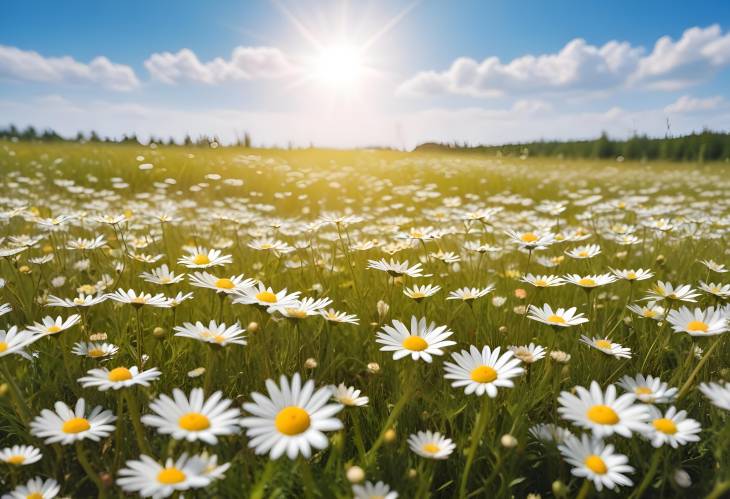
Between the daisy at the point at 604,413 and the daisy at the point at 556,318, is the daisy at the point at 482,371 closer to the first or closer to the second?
the daisy at the point at 604,413

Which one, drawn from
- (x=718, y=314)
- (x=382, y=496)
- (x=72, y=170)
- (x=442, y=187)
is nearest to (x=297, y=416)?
(x=382, y=496)

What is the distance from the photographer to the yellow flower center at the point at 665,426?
1.17 metres

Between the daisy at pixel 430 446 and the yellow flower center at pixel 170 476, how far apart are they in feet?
1.77

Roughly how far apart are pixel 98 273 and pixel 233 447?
194cm

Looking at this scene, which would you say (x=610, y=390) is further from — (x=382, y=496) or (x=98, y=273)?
(x=98, y=273)

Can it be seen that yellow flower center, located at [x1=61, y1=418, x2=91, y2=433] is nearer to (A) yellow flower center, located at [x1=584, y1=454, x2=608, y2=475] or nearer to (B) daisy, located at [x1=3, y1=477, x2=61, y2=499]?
(B) daisy, located at [x1=3, y1=477, x2=61, y2=499]

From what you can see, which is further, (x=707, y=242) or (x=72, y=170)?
(x=72, y=170)

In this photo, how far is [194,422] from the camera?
1.04 metres

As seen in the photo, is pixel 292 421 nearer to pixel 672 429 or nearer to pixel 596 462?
pixel 596 462

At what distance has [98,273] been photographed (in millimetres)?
2801

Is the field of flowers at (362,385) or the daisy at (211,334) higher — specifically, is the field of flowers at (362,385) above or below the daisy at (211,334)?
below

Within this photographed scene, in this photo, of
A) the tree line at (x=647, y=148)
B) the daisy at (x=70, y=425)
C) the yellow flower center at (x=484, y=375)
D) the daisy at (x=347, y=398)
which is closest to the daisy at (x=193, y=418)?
the daisy at (x=70, y=425)

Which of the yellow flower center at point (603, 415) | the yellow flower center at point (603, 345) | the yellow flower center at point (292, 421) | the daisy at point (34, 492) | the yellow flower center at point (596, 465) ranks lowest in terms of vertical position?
the daisy at point (34, 492)

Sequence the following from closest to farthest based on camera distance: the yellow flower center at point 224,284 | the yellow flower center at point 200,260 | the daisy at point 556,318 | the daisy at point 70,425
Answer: the daisy at point 70,425, the daisy at point 556,318, the yellow flower center at point 224,284, the yellow flower center at point 200,260
